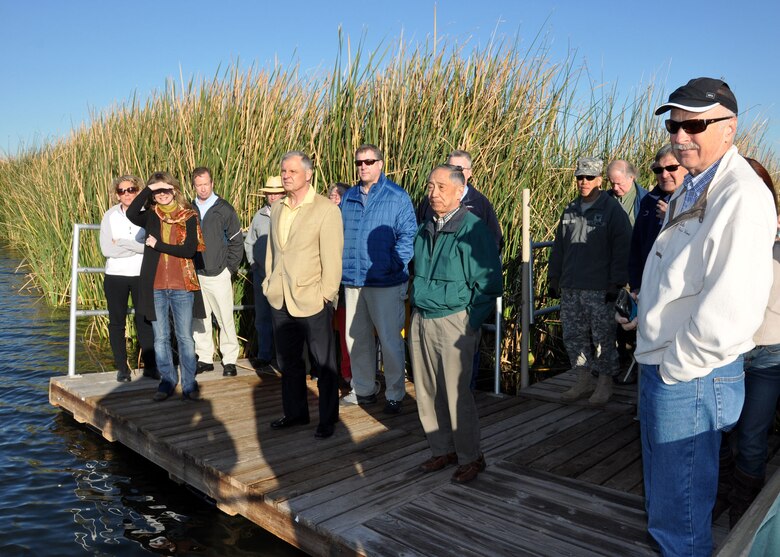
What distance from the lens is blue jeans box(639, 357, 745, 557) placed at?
6.83 feet

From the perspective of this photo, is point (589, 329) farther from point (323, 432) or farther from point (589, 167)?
point (323, 432)

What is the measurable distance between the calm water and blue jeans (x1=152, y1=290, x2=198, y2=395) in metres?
0.64

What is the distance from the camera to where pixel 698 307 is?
1.94 meters

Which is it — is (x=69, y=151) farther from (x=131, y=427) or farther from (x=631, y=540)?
(x=631, y=540)

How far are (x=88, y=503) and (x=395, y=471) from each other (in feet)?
6.86

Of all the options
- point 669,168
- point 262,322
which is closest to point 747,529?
point 669,168

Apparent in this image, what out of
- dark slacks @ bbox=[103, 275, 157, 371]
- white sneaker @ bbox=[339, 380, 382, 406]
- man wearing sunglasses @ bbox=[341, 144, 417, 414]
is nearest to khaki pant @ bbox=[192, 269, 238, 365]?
dark slacks @ bbox=[103, 275, 157, 371]

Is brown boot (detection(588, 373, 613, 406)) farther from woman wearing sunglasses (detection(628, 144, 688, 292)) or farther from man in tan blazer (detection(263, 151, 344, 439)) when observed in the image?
man in tan blazer (detection(263, 151, 344, 439))

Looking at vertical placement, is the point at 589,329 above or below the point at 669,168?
below

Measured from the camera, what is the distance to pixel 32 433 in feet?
18.4

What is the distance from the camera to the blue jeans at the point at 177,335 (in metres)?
5.20

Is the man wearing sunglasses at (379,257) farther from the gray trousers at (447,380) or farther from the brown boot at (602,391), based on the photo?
the brown boot at (602,391)

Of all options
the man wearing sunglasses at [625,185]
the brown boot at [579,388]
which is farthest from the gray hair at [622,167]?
the brown boot at [579,388]

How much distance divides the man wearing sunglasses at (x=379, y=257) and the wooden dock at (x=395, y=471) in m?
0.56
